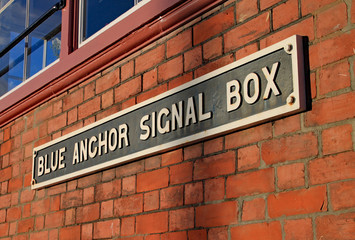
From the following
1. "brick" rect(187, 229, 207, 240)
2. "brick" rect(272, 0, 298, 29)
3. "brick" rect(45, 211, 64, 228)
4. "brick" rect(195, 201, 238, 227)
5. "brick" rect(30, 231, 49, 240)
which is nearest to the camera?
"brick" rect(272, 0, 298, 29)

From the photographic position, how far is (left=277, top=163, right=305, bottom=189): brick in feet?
6.93

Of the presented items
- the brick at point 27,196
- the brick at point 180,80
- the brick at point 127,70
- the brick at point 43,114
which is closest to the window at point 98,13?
the brick at point 127,70

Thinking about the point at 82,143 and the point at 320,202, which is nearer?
the point at 320,202

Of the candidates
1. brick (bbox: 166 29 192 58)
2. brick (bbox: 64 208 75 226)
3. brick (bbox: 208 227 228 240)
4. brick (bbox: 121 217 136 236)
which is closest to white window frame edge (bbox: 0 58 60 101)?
brick (bbox: 64 208 75 226)

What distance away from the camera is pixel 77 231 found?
11.2ft

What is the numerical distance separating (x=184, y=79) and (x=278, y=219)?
92 centimetres

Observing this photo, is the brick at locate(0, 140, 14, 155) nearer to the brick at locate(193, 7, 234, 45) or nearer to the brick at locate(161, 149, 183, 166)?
the brick at locate(161, 149, 183, 166)

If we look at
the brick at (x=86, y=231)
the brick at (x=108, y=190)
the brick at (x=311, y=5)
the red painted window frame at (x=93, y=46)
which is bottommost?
the brick at (x=86, y=231)

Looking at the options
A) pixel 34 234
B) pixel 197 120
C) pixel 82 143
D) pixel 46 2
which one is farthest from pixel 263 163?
pixel 46 2

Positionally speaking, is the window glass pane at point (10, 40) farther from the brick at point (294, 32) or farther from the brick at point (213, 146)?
the brick at point (294, 32)

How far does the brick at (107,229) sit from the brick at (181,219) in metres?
0.48

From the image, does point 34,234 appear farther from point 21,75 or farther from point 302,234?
point 302,234

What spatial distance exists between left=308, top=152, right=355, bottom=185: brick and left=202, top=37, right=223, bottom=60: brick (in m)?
0.76

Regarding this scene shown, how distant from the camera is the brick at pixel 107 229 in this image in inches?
122
